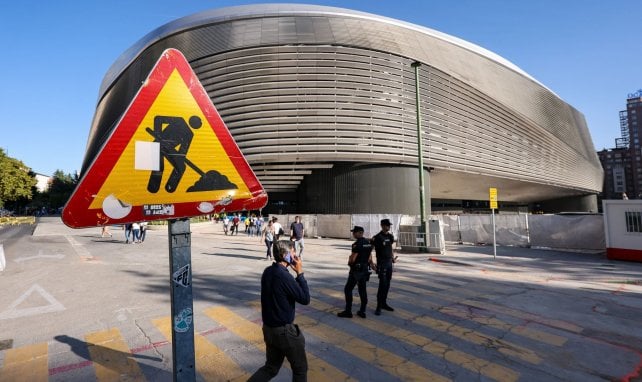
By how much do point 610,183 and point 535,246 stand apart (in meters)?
154

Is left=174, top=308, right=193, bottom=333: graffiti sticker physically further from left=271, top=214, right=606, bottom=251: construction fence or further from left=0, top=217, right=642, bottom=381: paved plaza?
left=271, top=214, right=606, bottom=251: construction fence

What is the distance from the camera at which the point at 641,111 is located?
14562cm

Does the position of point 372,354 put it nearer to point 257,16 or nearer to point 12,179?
point 257,16

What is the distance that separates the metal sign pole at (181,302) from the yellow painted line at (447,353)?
12.2 ft

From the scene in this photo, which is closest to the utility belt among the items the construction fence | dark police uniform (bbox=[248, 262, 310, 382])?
dark police uniform (bbox=[248, 262, 310, 382])

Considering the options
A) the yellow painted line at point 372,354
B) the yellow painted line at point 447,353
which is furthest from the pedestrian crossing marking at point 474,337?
the yellow painted line at point 372,354

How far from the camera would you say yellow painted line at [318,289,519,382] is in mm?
4127

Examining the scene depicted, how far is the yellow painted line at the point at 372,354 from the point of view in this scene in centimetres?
407

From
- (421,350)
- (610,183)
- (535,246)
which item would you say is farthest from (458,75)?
(610,183)

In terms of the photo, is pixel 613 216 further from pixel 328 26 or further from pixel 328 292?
pixel 328 26

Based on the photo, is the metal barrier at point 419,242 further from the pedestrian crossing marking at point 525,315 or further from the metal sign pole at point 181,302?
the metal sign pole at point 181,302

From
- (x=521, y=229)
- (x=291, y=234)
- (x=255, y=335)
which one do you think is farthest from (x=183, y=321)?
(x=521, y=229)

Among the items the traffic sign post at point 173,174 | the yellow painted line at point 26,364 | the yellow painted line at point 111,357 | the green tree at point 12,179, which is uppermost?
the green tree at point 12,179

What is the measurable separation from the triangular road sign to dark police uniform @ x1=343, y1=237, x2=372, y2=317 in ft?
13.9
